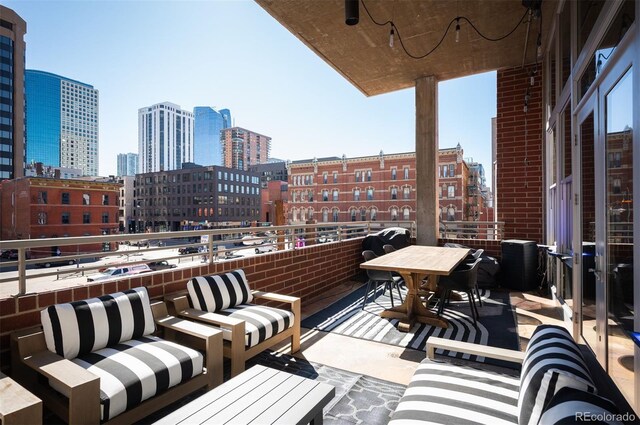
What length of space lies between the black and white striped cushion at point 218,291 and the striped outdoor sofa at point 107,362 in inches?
16.1

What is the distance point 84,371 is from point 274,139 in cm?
11444

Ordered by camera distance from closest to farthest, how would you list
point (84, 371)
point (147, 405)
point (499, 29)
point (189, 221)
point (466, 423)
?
point (466, 423)
point (84, 371)
point (147, 405)
point (499, 29)
point (189, 221)

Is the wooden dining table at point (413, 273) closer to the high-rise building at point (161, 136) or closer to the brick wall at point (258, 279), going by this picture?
the brick wall at point (258, 279)

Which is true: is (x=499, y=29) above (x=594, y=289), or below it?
above

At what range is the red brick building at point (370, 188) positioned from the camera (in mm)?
33562

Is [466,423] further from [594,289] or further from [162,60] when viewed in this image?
[162,60]

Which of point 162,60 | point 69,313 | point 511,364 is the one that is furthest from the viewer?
point 162,60

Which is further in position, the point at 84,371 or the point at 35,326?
the point at 35,326

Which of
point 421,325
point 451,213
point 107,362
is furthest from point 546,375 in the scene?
point 451,213

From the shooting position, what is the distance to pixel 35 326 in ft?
6.48

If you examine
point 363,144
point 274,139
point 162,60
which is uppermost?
point 274,139

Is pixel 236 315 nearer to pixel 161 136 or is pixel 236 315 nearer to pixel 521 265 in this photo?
pixel 521 265

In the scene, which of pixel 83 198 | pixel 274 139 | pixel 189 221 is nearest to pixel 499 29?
pixel 83 198

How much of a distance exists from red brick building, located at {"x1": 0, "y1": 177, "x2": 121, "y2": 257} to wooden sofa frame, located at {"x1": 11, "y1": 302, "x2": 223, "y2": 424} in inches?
1833
